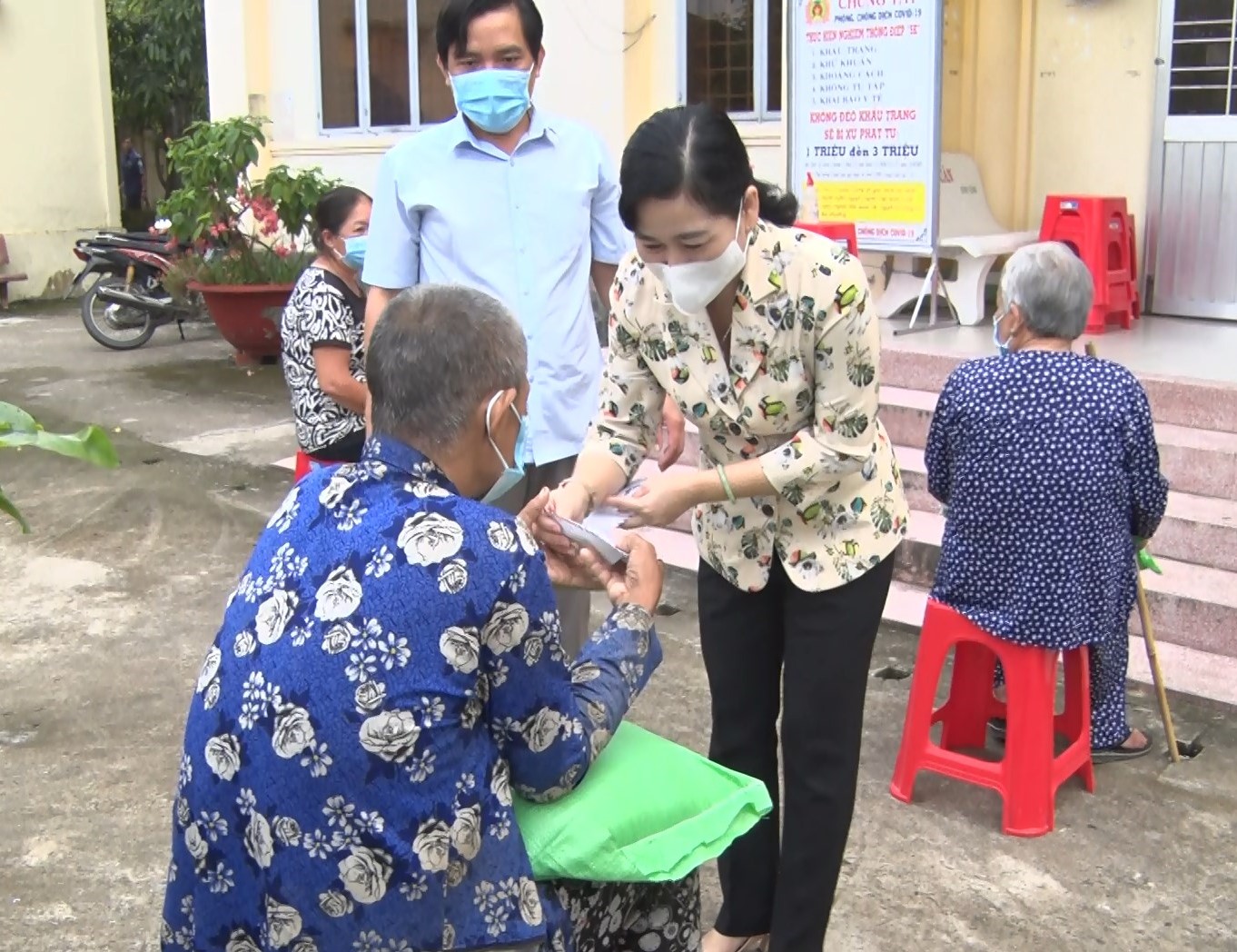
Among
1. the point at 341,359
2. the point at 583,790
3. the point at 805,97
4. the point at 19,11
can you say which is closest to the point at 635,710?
the point at 341,359

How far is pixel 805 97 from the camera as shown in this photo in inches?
262

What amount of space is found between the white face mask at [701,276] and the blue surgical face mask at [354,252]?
185 cm

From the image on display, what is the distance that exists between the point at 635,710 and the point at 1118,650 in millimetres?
1335

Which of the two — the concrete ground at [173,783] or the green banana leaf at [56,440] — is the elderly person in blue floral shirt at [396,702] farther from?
the concrete ground at [173,783]

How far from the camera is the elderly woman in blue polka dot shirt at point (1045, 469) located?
126 inches

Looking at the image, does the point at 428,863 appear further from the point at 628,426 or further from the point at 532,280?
the point at 532,280

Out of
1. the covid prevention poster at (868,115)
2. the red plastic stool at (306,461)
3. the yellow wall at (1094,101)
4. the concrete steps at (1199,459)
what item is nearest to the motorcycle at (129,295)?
the covid prevention poster at (868,115)

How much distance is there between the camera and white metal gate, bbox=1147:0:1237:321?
6.43 metres

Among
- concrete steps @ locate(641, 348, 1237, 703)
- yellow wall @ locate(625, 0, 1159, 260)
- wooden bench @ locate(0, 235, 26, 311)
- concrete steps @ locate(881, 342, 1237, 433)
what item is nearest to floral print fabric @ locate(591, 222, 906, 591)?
concrete steps @ locate(641, 348, 1237, 703)

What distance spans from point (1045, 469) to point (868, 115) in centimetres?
360

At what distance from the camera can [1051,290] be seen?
3197 millimetres

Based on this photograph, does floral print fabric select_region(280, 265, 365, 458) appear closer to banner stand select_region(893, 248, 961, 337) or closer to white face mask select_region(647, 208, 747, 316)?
white face mask select_region(647, 208, 747, 316)

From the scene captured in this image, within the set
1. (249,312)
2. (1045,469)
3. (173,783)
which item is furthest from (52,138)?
(1045,469)

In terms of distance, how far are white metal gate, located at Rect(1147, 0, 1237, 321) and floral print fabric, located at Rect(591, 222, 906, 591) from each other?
4745 millimetres
